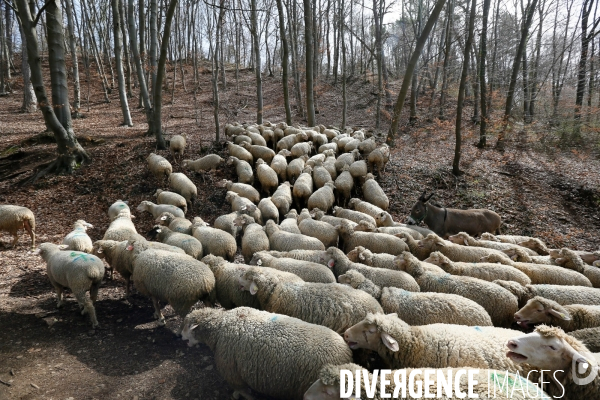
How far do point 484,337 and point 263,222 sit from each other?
634 cm

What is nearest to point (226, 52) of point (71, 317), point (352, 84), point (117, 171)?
point (352, 84)

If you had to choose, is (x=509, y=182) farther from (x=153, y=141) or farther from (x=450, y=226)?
(x=153, y=141)

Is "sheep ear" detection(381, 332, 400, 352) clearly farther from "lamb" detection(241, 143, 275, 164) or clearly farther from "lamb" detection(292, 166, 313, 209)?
"lamb" detection(241, 143, 275, 164)

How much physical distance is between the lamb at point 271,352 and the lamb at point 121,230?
3768mm

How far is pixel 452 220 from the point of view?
9.02 m

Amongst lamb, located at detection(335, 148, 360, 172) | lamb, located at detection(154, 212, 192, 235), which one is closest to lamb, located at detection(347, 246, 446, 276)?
lamb, located at detection(154, 212, 192, 235)

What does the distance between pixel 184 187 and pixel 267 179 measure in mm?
2557

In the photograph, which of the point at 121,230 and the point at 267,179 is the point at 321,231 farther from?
the point at 121,230

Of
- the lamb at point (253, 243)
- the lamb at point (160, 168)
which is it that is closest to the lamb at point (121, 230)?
the lamb at point (253, 243)

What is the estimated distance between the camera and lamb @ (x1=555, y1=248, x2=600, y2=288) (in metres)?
5.75

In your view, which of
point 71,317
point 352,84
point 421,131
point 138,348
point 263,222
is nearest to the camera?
point 138,348

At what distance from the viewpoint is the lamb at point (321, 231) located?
7562mm

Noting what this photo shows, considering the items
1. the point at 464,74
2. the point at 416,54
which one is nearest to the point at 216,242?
the point at 416,54

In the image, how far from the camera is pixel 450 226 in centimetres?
900
